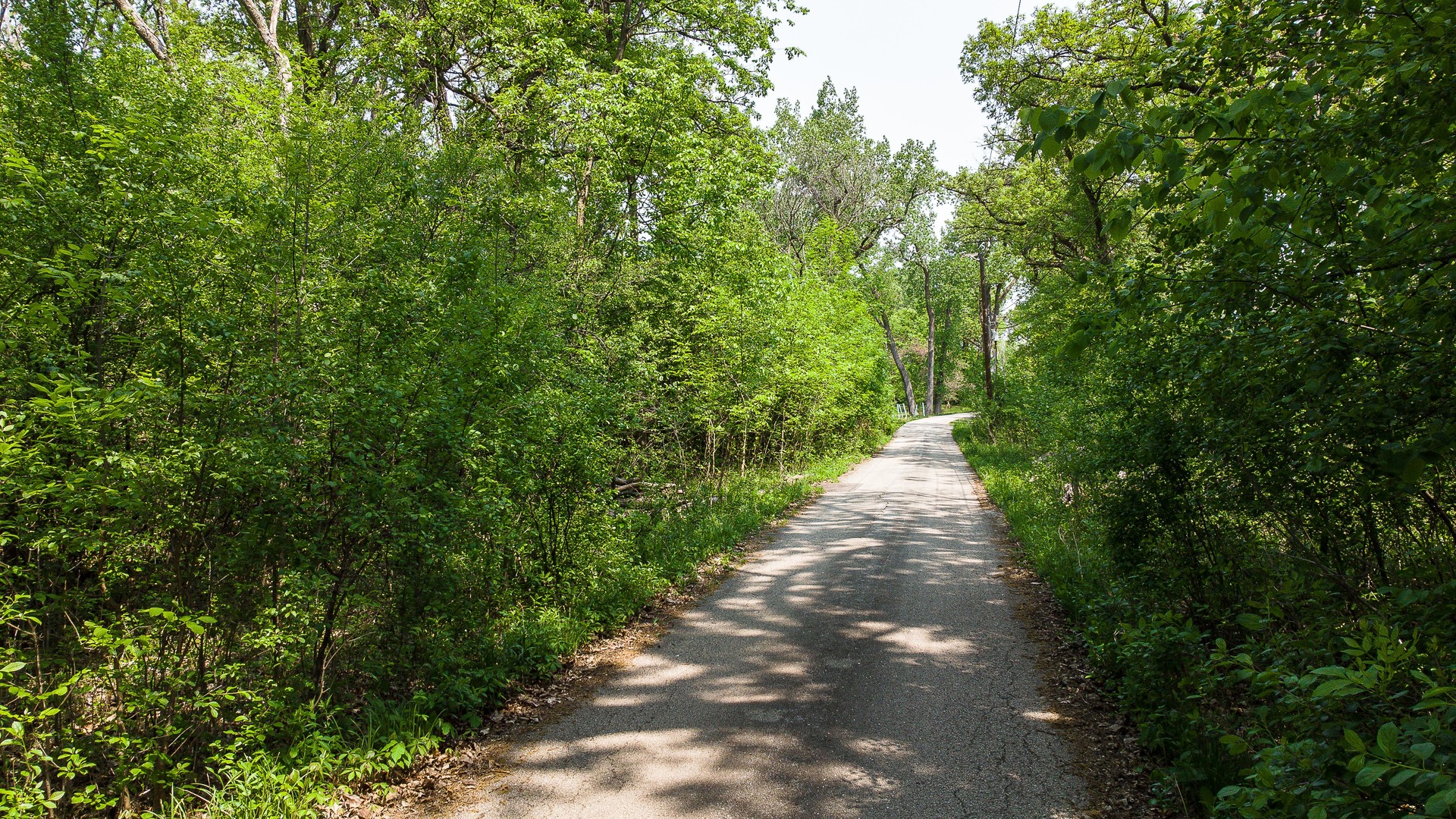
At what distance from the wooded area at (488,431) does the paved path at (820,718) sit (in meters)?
0.76

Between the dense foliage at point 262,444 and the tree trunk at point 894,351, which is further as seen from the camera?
the tree trunk at point 894,351

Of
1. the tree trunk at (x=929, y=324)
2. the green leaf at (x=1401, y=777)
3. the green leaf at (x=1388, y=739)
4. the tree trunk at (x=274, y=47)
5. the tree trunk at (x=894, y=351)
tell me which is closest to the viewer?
the green leaf at (x=1401, y=777)

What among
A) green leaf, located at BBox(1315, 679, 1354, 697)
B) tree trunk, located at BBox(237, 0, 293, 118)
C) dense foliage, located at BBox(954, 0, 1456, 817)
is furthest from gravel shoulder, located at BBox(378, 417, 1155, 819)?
tree trunk, located at BBox(237, 0, 293, 118)

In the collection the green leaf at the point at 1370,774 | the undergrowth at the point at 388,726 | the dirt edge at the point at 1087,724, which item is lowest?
the dirt edge at the point at 1087,724

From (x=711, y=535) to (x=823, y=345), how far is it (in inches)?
351

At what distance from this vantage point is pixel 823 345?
17906mm

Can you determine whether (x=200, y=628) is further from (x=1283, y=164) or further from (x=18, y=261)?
(x=1283, y=164)

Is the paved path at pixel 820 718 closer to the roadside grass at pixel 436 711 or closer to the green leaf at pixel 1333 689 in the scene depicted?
the roadside grass at pixel 436 711

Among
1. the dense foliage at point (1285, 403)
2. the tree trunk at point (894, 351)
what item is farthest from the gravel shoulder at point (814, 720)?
the tree trunk at point (894, 351)

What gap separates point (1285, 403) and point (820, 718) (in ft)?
12.0

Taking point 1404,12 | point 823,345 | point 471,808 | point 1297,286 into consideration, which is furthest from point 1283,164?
point 823,345

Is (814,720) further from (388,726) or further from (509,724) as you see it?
(388,726)

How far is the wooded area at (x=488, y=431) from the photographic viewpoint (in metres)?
2.74

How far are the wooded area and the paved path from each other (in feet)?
2.51
